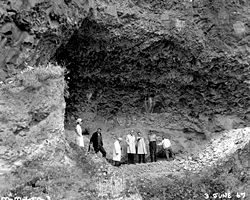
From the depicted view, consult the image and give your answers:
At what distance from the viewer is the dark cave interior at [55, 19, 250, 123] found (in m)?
17.0

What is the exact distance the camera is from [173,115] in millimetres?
18484

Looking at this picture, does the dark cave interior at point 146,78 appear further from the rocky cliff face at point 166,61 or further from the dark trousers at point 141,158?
the dark trousers at point 141,158

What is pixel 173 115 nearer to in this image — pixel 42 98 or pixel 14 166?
pixel 42 98

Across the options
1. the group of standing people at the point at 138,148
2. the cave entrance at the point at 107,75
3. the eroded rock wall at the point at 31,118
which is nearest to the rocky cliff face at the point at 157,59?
the cave entrance at the point at 107,75

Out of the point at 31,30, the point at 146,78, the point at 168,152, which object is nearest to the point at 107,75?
the point at 146,78

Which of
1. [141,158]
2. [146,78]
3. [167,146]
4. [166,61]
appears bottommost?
[141,158]

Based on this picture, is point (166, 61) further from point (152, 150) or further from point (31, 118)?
point (31, 118)

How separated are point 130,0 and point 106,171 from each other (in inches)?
315

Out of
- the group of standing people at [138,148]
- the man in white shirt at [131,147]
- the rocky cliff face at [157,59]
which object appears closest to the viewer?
the group of standing people at [138,148]

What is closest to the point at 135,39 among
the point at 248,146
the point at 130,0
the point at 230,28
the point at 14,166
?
the point at 130,0

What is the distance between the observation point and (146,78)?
18.0m

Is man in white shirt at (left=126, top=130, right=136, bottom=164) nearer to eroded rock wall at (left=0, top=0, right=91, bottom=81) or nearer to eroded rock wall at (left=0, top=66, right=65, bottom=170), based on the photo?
eroded rock wall at (left=0, top=0, right=91, bottom=81)

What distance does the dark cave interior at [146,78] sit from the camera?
1700 centimetres

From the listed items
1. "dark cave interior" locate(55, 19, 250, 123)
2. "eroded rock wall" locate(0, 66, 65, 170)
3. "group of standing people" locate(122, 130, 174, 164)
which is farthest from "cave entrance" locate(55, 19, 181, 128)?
"eroded rock wall" locate(0, 66, 65, 170)
